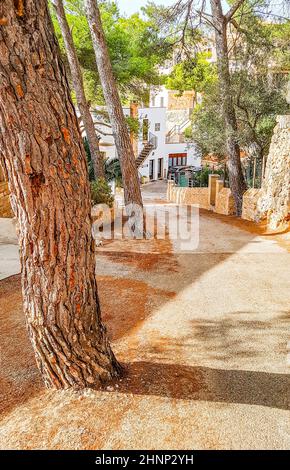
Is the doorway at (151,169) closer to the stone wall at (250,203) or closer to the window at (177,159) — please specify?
the window at (177,159)

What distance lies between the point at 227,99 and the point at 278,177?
11.7 ft

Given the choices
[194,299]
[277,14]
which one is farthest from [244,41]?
[194,299]

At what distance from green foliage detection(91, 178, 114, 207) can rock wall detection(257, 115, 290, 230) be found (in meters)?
4.64

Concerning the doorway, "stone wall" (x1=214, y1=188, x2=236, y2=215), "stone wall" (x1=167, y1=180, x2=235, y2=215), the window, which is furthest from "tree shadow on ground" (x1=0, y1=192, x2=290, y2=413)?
the window

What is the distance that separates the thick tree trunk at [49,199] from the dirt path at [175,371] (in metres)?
0.32

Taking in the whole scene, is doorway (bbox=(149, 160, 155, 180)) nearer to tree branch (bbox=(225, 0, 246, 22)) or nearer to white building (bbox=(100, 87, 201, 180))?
white building (bbox=(100, 87, 201, 180))

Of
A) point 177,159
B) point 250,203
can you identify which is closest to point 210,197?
point 250,203

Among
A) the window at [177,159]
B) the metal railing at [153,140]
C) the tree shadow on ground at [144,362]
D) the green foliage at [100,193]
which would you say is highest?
the metal railing at [153,140]

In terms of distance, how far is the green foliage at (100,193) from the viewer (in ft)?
32.8

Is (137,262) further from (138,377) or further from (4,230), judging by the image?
(138,377)

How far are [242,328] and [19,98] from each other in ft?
11.1

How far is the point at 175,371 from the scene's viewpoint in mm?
3291

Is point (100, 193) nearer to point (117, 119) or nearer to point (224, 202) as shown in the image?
point (117, 119)

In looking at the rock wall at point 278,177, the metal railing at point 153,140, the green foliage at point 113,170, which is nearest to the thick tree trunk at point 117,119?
the green foliage at point 113,170
